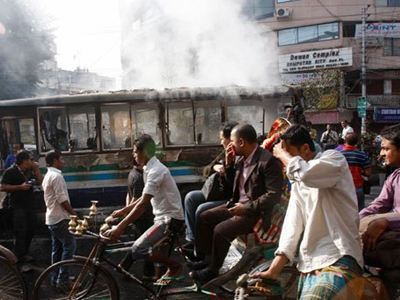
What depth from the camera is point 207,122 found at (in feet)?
33.9

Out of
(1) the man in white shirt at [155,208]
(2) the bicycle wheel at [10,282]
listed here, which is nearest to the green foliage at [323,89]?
(1) the man in white shirt at [155,208]

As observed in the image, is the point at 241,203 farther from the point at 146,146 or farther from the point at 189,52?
the point at 189,52

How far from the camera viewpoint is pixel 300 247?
2748 millimetres

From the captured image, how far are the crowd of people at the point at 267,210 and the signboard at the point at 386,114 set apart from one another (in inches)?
973

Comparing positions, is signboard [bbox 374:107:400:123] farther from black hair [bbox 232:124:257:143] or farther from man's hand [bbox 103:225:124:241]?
man's hand [bbox 103:225:124:241]

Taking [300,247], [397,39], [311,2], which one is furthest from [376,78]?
[300,247]

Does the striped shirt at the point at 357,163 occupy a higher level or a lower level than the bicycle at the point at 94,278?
higher

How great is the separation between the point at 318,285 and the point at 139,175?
3.64 metres

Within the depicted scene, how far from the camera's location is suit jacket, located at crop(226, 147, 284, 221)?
3750mm

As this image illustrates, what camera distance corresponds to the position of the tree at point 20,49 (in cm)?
2372

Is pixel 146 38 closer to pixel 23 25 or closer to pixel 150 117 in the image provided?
pixel 150 117

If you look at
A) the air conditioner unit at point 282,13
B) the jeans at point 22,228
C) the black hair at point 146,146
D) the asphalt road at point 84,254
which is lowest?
the asphalt road at point 84,254

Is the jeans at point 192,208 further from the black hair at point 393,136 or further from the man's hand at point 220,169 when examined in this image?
the black hair at point 393,136

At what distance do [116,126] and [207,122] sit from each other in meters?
2.04
